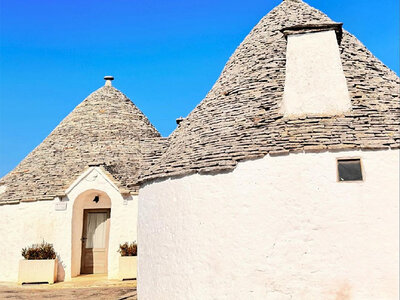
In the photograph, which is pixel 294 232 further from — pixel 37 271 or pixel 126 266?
pixel 37 271

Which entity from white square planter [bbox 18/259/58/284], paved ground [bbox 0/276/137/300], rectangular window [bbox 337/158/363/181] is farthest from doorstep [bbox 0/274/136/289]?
rectangular window [bbox 337/158/363/181]

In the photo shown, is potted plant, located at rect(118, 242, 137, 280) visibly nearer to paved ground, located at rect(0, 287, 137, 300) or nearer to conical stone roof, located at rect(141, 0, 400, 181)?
paved ground, located at rect(0, 287, 137, 300)

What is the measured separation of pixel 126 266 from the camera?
14.2 meters

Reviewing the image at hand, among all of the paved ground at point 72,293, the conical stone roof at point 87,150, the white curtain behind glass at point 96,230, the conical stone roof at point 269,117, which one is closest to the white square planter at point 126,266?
the paved ground at point 72,293

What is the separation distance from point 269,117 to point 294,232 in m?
2.55

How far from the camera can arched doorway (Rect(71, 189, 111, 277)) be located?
15531mm

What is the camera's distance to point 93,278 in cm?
1461

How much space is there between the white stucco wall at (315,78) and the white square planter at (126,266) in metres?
8.83

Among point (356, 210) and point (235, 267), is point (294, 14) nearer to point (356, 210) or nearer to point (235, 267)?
point (356, 210)

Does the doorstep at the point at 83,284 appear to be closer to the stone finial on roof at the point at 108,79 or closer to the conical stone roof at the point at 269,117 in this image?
the conical stone roof at the point at 269,117

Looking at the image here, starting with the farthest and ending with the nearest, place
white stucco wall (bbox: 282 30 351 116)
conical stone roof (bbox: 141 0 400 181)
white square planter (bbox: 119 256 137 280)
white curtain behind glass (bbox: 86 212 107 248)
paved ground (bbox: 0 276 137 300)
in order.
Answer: white curtain behind glass (bbox: 86 212 107 248) → white square planter (bbox: 119 256 137 280) → paved ground (bbox: 0 276 137 300) → white stucco wall (bbox: 282 30 351 116) → conical stone roof (bbox: 141 0 400 181)

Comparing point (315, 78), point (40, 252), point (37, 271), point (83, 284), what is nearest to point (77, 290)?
point (83, 284)

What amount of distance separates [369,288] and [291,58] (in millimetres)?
4906

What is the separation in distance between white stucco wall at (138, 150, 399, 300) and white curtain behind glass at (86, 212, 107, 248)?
8.47 metres
